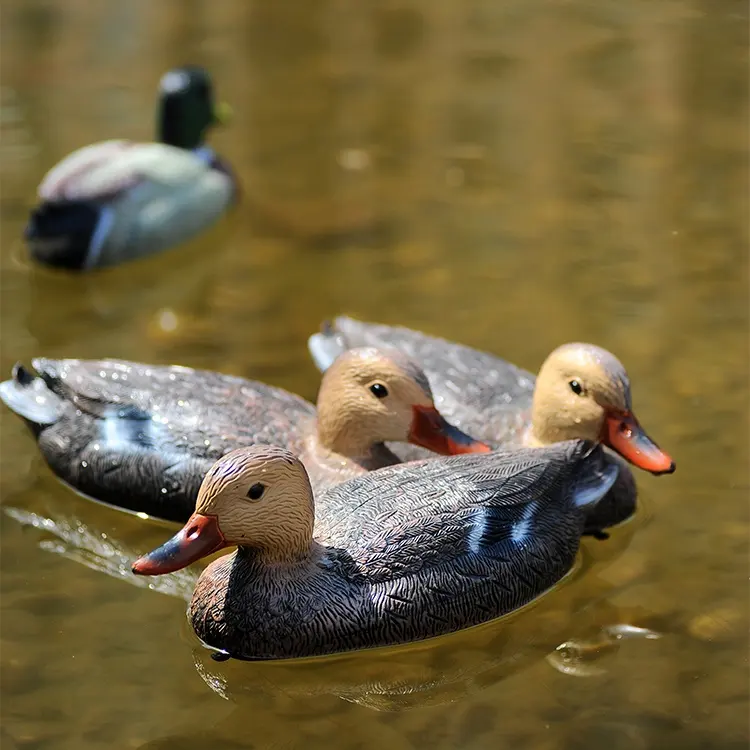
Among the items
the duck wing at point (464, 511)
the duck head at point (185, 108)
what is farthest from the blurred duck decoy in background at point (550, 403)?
the duck head at point (185, 108)

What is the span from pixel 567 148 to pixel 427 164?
113cm

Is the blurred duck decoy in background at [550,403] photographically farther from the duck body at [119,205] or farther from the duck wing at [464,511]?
the duck body at [119,205]

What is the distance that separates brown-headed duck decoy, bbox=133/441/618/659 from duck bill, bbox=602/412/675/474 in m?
0.58

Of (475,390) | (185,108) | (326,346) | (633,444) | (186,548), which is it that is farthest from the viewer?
(185,108)

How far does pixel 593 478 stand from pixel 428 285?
10.4ft

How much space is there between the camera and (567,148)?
11883 millimetres

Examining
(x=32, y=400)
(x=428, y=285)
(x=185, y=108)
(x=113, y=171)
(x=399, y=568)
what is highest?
Result: (x=185, y=108)

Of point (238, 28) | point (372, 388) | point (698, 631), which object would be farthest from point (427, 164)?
point (698, 631)

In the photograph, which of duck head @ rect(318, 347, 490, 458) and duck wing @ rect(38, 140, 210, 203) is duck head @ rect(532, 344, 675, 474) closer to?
duck head @ rect(318, 347, 490, 458)

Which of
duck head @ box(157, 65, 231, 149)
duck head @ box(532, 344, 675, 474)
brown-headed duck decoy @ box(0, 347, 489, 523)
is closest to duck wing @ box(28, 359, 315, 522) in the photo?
brown-headed duck decoy @ box(0, 347, 489, 523)

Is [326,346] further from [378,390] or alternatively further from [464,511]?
[464,511]

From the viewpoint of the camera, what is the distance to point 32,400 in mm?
7570

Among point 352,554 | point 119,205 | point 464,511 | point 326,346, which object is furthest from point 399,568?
point 119,205

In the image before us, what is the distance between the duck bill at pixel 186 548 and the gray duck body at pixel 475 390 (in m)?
1.52
